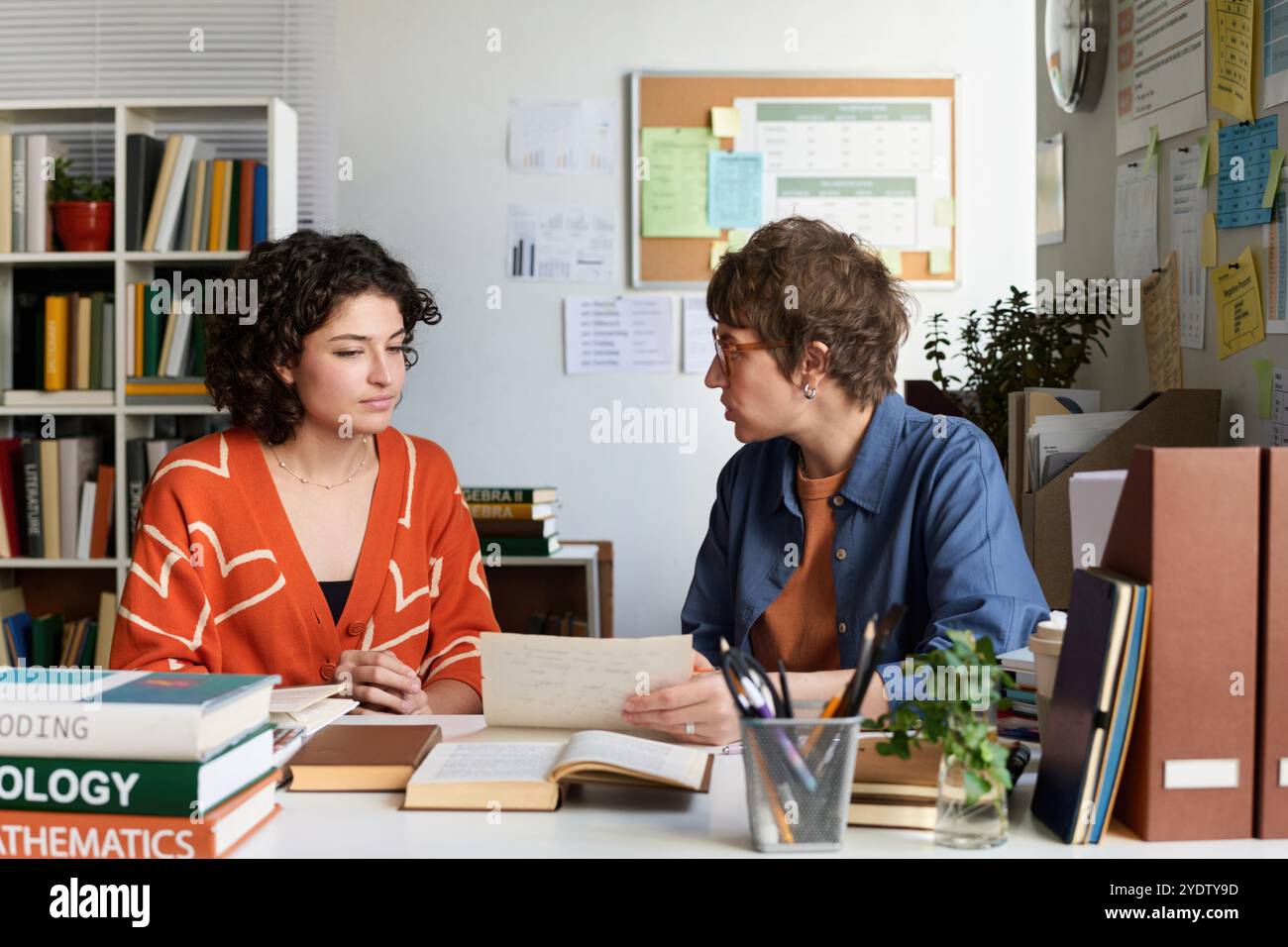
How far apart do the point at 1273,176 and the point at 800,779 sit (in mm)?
1354

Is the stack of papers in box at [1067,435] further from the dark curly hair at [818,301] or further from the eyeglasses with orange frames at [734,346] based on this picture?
the eyeglasses with orange frames at [734,346]

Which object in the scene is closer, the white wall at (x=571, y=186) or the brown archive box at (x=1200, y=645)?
the brown archive box at (x=1200, y=645)

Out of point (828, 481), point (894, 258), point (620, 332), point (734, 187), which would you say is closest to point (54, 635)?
point (620, 332)

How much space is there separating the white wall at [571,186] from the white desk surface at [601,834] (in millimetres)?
2909

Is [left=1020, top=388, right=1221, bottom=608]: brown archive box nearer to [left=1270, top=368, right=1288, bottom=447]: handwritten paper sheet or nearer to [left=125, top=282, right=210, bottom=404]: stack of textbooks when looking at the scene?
[left=1270, top=368, right=1288, bottom=447]: handwritten paper sheet

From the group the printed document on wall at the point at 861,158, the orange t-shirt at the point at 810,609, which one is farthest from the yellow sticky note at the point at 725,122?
the orange t-shirt at the point at 810,609

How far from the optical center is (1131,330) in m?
2.46

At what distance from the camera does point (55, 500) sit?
3.42 m

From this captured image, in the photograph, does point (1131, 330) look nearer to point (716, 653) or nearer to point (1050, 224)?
point (1050, 224)

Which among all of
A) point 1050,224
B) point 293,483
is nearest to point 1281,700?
point 293,483

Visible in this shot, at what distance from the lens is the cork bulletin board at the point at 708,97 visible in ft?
13.0

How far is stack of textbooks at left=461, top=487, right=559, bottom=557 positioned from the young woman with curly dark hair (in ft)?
4.09

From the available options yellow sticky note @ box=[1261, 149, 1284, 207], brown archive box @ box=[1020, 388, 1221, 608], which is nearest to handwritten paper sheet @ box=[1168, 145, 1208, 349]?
brown archive box @ box=[1020, 388, 1221, 608]
